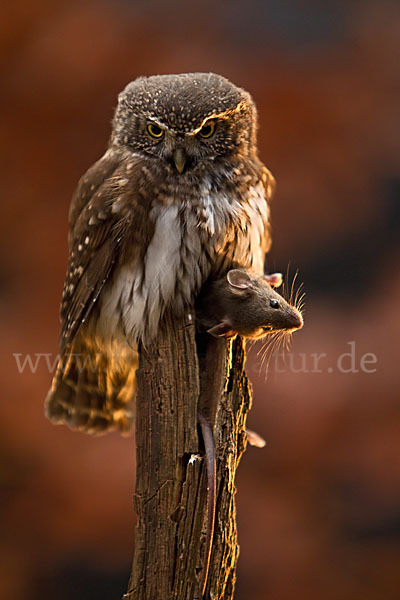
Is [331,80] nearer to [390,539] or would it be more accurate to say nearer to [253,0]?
[253,0]

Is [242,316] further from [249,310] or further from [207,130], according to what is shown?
[207,130]

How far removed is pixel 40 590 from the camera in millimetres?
4035

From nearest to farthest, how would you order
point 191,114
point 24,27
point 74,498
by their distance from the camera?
point 191,114 < point 24,27 < point 74,498

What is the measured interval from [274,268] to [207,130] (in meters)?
1.61

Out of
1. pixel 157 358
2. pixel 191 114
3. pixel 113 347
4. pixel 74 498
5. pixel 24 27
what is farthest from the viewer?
pixel 74 498

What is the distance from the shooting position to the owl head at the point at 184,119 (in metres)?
2.20

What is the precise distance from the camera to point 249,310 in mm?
2242

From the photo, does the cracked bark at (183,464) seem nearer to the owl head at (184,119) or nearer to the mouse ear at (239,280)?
the mouse ear at (239,280)

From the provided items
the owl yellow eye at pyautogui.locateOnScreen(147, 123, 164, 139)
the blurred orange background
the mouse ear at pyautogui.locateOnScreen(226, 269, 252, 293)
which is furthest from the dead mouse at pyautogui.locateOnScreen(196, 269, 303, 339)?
the blurred orange background

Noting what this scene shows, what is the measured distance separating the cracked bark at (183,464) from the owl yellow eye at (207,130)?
0.63 m

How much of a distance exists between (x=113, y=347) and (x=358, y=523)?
216 cm

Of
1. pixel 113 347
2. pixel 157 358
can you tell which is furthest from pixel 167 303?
pixel 113 347

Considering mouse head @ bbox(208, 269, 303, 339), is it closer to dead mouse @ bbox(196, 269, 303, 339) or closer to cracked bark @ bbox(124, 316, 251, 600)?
dead mouse @ bbox(196, 269, 303, 339)

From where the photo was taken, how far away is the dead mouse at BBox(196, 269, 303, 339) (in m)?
2.23
